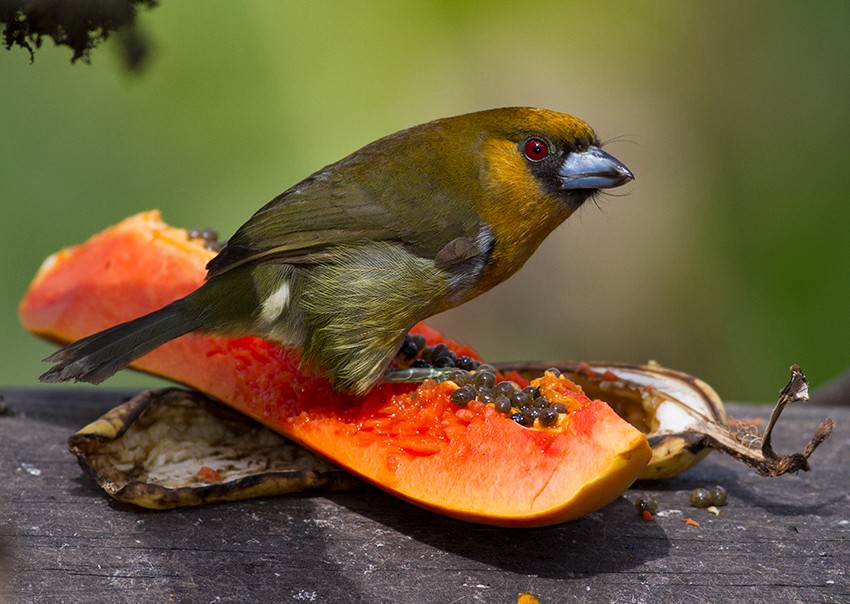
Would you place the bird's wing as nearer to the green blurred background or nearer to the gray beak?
the gray beak

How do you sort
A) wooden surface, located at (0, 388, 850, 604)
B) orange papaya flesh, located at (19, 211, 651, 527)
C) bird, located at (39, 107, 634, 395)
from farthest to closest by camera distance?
bird, located at (39, 107, 634, 395) → orange papaya flesh, located at (19, 211, 651, 527) → wooden surface, located at (0, 388, 850, 604)

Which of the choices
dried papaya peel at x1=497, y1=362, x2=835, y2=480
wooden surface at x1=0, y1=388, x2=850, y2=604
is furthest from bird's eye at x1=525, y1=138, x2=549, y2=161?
wooden surface at x1=0, y1=388, x2=850, y2=604

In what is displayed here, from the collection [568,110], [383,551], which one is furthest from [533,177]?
[568,110]

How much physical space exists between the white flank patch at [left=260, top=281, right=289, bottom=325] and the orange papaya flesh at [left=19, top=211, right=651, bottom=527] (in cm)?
20

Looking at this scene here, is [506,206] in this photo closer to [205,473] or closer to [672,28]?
[205,473]

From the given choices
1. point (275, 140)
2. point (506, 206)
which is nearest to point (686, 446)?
point (506, 206)

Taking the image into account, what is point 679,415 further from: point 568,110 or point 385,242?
point 568,110

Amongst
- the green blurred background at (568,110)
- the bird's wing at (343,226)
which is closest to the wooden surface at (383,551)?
the bird's wing at (343,226)

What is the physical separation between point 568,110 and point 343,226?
4.10 meters

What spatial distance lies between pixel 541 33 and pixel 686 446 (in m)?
4.48

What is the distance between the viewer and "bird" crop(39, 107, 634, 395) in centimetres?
291

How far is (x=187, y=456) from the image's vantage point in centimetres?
291

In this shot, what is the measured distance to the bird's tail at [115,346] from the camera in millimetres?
2621

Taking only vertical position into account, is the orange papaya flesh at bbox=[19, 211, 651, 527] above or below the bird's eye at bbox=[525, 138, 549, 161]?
below
